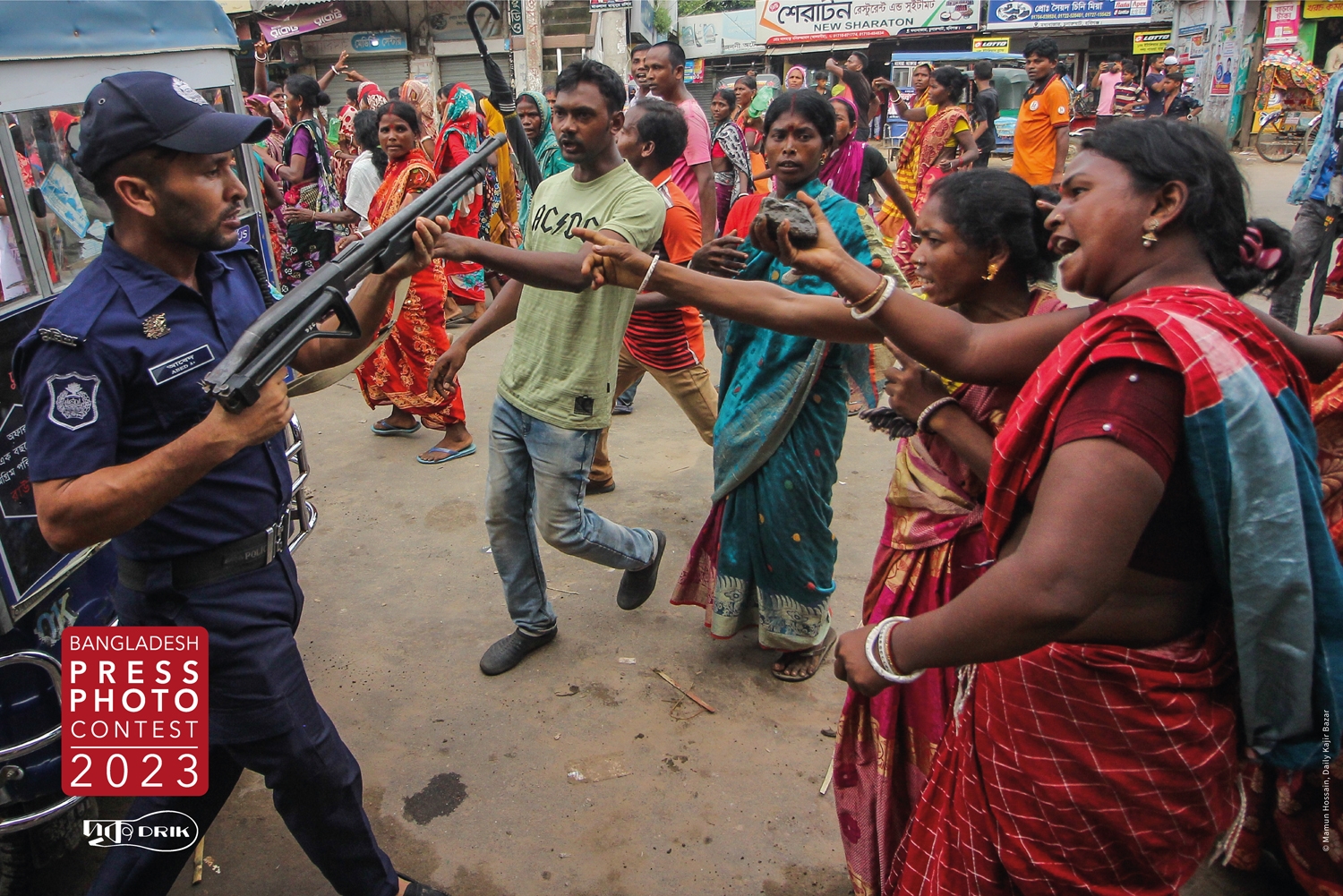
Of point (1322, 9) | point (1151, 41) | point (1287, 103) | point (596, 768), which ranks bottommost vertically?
point (596, 768)

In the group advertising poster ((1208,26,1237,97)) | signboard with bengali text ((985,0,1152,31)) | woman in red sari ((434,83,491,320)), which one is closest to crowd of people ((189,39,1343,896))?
woman in red sari ((434,83,491,320))

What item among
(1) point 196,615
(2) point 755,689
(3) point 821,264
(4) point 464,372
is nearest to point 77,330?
(1) point 196,615

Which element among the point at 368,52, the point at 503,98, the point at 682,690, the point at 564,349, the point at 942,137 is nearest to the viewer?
the point at 564,349

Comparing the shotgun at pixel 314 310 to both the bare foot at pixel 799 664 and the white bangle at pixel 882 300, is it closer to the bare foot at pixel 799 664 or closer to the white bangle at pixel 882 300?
the white bangle at pixel 882 300

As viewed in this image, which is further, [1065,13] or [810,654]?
[1065,13]

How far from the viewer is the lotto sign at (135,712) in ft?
5.67

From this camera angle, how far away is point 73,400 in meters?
1.53

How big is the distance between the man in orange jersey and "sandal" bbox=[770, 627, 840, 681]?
222 inches

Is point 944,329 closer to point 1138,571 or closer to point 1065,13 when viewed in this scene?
point 1138,571

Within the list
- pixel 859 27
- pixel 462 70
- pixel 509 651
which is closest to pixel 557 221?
pixel 509 651

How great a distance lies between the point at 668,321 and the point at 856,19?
25.7 meters

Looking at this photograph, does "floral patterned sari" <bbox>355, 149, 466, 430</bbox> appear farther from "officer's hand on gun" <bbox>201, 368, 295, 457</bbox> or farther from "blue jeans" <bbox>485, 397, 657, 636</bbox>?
"officer's hand on gun" <bbox>201, 368, 295, 457</bbox>

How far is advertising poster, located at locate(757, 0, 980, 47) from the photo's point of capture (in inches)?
996

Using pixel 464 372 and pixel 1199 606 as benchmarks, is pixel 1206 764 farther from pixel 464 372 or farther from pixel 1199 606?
pixel 464 372
